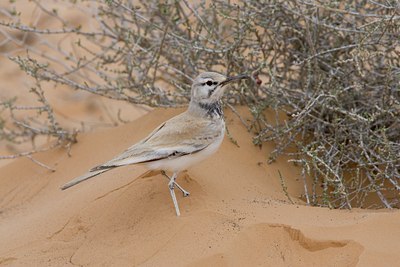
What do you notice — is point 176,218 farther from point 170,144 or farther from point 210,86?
point 210,86

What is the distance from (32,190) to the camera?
6.13 m

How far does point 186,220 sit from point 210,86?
1.10 meters

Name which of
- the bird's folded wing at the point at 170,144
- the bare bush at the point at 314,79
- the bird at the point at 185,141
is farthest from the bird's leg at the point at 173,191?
the bare bush at the point at 314,79

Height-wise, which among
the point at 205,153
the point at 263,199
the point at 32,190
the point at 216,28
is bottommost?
the point at 32,190

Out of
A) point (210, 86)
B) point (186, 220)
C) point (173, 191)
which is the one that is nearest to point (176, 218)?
point (186, 220)

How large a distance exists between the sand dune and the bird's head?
0.54 metres

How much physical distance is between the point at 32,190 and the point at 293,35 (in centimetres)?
263

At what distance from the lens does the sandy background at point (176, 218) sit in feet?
13.1

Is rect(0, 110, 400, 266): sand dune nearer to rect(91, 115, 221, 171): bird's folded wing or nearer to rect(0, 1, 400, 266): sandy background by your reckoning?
rect(0, 1, 400, 266): sandy background

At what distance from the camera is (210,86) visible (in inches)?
199

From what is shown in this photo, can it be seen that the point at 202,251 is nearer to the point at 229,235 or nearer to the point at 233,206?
the point at 229,235

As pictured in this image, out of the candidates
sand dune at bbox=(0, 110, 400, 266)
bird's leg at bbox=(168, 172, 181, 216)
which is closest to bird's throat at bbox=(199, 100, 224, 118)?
sand dune at bbox=(0, 110, 400, 266)

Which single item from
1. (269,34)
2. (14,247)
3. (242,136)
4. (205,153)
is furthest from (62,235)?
(269,34)

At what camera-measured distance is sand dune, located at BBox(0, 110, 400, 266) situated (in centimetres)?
398
